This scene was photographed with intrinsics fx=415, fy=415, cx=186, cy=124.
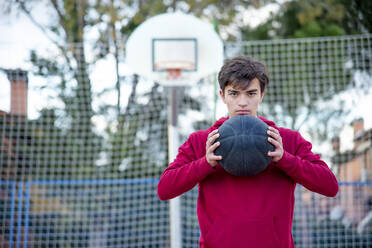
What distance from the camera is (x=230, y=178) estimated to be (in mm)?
1734

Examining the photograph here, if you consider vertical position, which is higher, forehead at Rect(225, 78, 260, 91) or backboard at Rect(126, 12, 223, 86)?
backboard at Rect(126, 12, 223, 86)

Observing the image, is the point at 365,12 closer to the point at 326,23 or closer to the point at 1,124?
the point at 326,23

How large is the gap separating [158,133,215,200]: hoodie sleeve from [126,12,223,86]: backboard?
2896mm

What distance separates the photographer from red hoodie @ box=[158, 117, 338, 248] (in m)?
1.65

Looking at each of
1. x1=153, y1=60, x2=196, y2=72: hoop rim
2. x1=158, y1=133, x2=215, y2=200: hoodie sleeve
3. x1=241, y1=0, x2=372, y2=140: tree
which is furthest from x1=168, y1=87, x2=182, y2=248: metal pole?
x1=241, y1=0, x2=372, y2=140: tree

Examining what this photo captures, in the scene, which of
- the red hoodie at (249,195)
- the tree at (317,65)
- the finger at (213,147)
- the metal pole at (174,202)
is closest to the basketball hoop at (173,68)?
the metal pole at (174,202)

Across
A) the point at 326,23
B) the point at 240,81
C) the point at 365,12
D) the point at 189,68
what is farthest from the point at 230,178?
the point at 326,23

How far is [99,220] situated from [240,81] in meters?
6.25

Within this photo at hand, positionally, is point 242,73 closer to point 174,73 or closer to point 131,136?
point 174,73

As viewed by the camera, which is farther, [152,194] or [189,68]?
[152,194]

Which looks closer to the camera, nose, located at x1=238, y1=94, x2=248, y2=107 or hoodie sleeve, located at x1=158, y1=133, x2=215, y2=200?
hoodie sleeve, located at x1=158, y1=133, x2=215, y2=200


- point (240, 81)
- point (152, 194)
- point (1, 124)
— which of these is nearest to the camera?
point (240, 81)

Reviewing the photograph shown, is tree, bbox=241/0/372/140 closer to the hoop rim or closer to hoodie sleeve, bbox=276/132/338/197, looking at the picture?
the hoop rim

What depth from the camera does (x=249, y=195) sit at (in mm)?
1684
